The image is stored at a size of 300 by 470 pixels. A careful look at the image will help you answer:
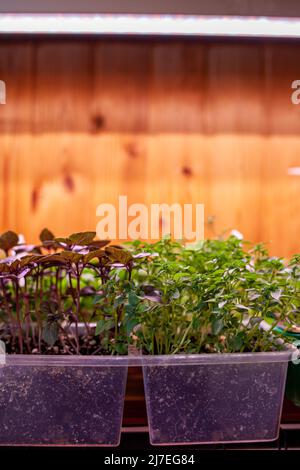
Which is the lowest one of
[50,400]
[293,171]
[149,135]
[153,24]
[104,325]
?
[50,400]

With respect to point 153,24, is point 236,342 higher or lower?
lower

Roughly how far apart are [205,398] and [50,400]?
246 millimetres

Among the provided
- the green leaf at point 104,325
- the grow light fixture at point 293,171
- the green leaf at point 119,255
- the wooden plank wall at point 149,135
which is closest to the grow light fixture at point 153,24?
the wooden plank wall at point 149,135

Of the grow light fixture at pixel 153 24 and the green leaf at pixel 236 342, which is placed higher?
the grow light fixture at pixel 153 24

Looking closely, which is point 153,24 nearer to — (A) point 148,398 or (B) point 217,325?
(B) point 217,325

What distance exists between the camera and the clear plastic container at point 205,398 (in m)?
0.69

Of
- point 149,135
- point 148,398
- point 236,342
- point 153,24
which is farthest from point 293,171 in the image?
point 148,398

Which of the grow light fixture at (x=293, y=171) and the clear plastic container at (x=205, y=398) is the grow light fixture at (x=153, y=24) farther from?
the clear plastic container at (x=205, y=398)

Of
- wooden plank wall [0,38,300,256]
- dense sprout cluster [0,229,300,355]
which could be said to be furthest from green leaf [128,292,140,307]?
wooden plank wall [0,38,300,256]

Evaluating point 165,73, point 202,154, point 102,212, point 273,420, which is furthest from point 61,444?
point 165,73

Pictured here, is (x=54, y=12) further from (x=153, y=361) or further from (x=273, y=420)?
(x=273, y=420)

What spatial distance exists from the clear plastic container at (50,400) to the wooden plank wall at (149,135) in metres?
0.60

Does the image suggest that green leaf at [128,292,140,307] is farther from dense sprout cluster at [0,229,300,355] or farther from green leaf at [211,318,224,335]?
green leaf at [211,318,224,335]

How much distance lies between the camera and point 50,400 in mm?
696
